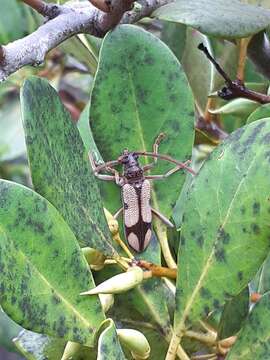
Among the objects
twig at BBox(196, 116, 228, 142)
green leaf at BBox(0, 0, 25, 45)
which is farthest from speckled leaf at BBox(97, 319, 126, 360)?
green leaf at BBox(0, 0, 25, 45)

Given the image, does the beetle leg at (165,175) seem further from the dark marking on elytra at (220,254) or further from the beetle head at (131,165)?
the dark marking on elytra at (220,254)

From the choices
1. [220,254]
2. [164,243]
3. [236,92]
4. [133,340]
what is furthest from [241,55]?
[133,340]

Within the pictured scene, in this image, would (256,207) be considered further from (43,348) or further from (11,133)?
(11,133)

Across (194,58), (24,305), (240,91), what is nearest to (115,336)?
(24,305)

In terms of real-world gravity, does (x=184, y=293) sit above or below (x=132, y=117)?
below

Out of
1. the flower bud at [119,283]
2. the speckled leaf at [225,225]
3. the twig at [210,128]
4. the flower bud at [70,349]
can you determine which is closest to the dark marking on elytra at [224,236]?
the speckled leaf at [225,225]

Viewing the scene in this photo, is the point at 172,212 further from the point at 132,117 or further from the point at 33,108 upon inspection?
the point at 33,108
